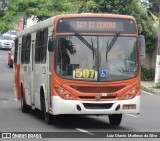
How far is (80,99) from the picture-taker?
624 inches

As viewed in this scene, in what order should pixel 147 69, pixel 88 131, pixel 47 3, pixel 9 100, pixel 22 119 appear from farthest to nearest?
pixel 147 69, pixel 47 3, pixel 9 100, pixel 22 119, pixel 88 131

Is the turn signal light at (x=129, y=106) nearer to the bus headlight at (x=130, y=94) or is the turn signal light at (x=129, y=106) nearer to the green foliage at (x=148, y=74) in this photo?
the bus headlight at (x=130, y=94)

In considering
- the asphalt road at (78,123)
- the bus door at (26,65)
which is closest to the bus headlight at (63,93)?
the asphalt road at (78,123)

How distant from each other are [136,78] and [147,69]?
2487cm

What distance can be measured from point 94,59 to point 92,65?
0.18 metres

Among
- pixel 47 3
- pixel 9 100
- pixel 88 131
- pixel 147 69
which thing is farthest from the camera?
pixel 147 69

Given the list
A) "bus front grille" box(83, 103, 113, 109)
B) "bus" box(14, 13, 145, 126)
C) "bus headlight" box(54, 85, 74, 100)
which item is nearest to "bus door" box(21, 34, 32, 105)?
"bus" box(14, 13, 145, 126)

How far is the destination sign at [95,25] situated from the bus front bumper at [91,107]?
1916mm

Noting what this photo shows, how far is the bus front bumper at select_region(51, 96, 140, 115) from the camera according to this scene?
15789 millimetres

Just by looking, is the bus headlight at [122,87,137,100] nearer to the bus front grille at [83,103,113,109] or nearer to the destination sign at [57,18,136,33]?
the bus front grille at [83,103,113,109]

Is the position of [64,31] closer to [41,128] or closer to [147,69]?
[41,128]

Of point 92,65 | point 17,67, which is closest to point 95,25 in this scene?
point 92,65

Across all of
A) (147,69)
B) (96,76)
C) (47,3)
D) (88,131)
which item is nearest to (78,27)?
(96,76)

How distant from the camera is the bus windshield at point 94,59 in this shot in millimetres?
16031
